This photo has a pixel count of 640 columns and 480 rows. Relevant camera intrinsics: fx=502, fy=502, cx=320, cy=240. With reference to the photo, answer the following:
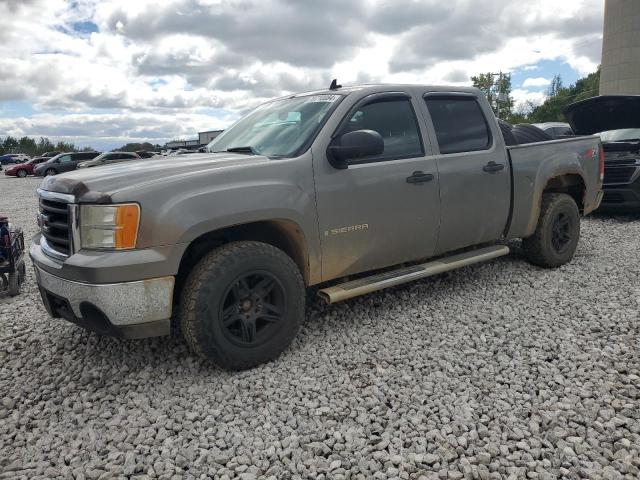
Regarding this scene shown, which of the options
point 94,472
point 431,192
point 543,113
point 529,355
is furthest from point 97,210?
point 543,113

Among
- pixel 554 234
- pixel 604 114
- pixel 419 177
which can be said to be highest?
pixel 604 114

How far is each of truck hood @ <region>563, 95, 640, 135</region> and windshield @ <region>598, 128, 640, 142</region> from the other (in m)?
0.15

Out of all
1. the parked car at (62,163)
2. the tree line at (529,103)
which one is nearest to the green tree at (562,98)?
the tree line at (529,103)

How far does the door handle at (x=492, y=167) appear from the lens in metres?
4.53

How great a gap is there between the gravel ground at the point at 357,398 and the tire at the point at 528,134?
6.46 feet

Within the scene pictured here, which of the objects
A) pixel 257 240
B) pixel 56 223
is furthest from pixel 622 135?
pixel 56 223

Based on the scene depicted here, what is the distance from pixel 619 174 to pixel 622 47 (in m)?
60.0

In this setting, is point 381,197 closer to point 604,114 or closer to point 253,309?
point 253,309

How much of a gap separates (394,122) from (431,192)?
64 centimetres

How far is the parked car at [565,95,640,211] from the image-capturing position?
7.86 metres

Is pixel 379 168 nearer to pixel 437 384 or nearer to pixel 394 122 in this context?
pixel 394 122

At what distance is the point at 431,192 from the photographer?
4.10m

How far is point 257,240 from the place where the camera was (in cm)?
354

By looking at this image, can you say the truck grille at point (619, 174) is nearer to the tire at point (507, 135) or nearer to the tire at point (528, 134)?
the tire at point (528, 134)
